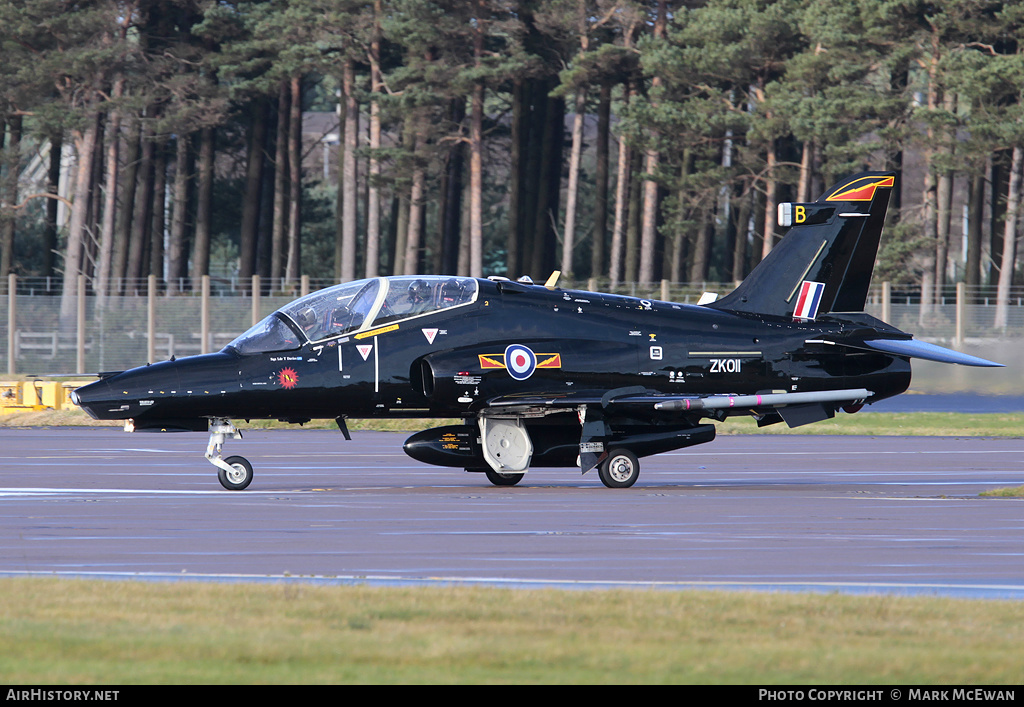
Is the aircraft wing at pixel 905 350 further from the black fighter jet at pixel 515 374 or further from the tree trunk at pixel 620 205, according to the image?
the tree trunk at pixel 620 205

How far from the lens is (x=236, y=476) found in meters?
19.4

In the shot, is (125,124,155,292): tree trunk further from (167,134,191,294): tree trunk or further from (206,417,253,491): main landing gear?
(206,417,253,491): main landing gear

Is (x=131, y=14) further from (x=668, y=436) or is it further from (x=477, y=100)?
(x=668, y=436)

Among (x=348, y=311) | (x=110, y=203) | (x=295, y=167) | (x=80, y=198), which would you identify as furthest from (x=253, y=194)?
(x=348, y=311)

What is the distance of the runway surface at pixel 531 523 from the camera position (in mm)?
11797

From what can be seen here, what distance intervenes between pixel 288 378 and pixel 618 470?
4.49m

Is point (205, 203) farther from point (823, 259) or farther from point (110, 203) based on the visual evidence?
point (823, 259)

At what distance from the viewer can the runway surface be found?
1180cm

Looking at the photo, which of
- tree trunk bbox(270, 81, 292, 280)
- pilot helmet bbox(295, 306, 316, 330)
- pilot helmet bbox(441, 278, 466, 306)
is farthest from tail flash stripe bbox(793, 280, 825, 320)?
tree trunk bbox(270, 81, 292, 280)

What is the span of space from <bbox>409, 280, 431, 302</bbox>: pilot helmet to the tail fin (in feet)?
15.7

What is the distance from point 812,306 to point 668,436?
346cm

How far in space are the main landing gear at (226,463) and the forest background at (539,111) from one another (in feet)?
103

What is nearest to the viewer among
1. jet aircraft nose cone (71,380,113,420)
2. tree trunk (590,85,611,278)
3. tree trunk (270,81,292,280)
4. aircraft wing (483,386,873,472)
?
jet aircraft nose cone (71,380,113,420)

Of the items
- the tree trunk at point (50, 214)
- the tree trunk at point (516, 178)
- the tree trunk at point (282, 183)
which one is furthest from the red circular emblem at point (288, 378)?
the tree trunk at point (282, 183)
